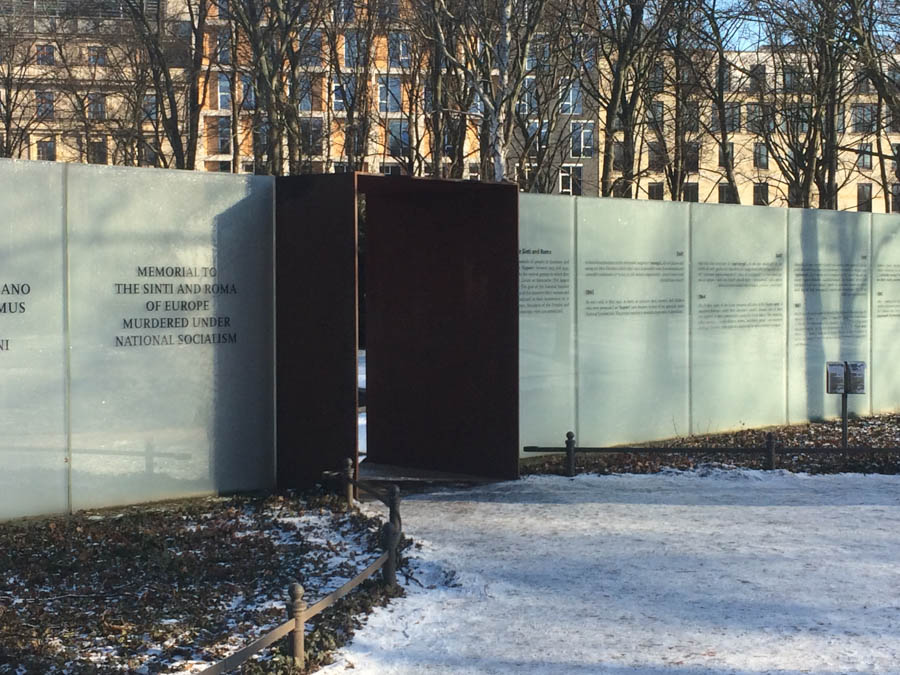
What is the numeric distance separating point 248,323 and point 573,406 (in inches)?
A: 166

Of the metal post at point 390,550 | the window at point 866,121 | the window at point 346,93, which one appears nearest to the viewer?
the metal post at point 390,550

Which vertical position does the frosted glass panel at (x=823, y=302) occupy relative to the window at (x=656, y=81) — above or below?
below

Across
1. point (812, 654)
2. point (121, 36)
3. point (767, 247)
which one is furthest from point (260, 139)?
point (812, 654)

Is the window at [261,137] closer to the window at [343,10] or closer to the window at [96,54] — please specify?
the window at [343,10]

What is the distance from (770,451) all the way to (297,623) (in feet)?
23.9

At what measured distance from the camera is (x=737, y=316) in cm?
1501

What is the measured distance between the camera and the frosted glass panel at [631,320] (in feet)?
44.0

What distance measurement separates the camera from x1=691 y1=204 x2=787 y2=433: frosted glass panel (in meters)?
14.6

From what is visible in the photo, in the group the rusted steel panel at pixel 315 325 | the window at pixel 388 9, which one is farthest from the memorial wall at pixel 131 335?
the window at pixel 388 9

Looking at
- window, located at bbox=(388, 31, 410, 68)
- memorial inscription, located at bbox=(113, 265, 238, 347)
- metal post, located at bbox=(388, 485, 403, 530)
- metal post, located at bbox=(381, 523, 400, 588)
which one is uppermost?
window, located at bbox=(388, 31, 410, 68)

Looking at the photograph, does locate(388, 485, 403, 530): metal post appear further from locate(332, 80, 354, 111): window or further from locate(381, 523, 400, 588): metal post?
locate(332, 80, 354, 111): window

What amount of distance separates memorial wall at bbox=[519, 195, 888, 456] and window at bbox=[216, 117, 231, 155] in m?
33.1

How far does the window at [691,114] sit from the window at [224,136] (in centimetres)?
2066

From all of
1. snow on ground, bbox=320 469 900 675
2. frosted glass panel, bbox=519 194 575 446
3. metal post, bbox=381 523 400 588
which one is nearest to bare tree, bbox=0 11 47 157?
frosted glass panel, bbox=519 194 575 446
